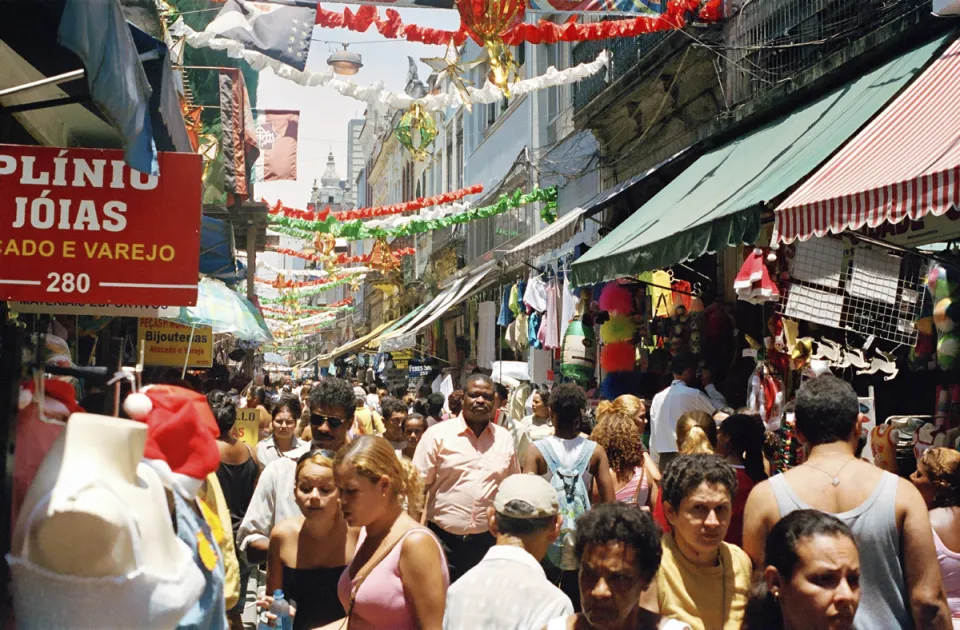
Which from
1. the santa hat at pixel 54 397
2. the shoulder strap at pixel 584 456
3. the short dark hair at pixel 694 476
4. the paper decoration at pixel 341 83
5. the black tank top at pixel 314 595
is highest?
the paper decoration at pixel 341 83

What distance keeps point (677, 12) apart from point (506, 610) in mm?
8499

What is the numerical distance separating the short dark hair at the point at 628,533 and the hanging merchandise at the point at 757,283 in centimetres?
454

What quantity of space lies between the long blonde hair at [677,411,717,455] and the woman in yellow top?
9.01 feet

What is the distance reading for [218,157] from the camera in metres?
14.2

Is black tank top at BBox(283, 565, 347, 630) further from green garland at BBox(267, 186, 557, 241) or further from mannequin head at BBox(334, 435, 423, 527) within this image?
green garland at BBox(267, 186, 557, 241)

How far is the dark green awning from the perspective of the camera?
25.6ft

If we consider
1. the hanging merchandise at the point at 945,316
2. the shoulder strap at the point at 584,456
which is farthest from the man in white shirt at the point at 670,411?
the hanging merchandise at the point at 945,316

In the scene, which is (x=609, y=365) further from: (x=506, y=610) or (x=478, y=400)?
(x=506, y=610)

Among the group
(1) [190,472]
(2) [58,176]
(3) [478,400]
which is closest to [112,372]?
(1) [190,472]

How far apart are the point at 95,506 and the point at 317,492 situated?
2.55 meters

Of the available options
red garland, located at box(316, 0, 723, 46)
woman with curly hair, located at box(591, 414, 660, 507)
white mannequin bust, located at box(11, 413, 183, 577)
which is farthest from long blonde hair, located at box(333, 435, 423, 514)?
red garland, located at box(316, 0, 723, 46)

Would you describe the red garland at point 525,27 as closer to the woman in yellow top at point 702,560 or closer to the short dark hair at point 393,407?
the short dark hair at point 393,407

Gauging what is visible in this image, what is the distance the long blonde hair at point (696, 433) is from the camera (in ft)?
22.2

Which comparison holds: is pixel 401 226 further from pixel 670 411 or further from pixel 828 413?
pixel 828 413
